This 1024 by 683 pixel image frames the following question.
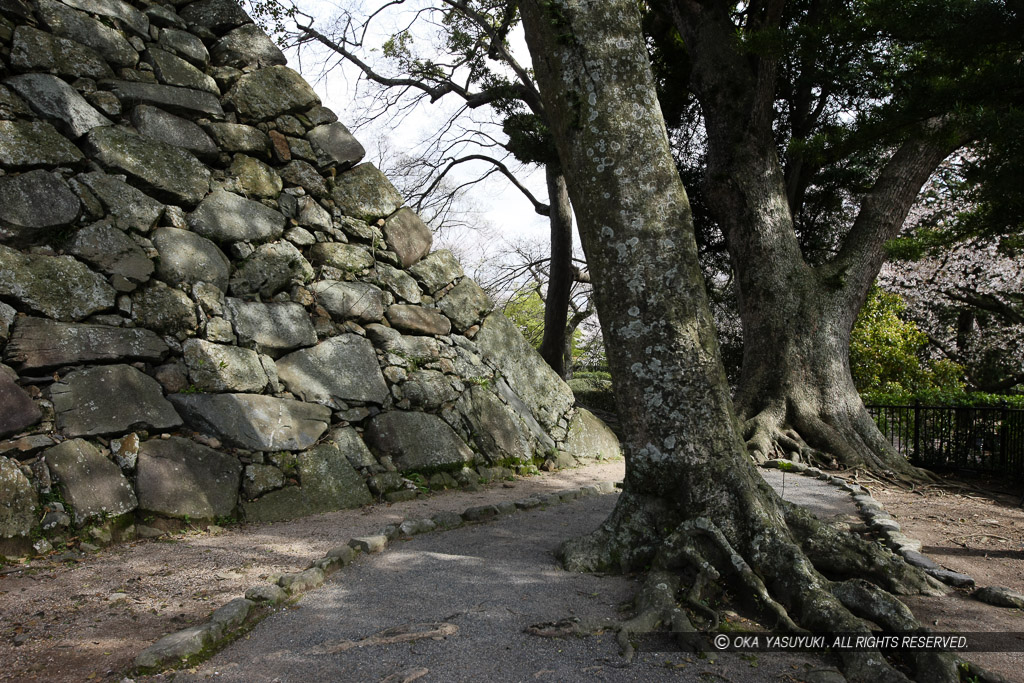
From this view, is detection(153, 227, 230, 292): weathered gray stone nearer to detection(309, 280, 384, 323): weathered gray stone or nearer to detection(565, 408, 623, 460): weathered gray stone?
detection(309, 280, 384, 323): weathered gray stone

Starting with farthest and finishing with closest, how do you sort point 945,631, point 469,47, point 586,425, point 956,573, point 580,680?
1. point 469,47
2. point 586,425
3. point 956,573
4. point 945,631
5. point 580,680

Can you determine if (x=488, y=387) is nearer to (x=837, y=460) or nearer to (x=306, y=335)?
(x=306, y=335)

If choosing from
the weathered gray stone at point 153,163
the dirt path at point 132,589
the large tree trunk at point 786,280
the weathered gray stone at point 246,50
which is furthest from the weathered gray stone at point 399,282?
the large tree trunk at point 786,280

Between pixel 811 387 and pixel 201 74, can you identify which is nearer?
pixel 201 74

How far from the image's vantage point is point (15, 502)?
3.73 meters

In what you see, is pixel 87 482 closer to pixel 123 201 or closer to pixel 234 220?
pixel 123 201

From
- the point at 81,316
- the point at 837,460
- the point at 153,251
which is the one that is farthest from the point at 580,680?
the point at 837,460

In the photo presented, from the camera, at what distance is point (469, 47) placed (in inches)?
457

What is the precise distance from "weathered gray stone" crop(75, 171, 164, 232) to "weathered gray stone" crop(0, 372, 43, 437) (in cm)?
158

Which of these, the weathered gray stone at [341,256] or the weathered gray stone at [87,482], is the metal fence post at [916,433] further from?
the weathered gray stone at [87,482]

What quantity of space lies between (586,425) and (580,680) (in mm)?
6164

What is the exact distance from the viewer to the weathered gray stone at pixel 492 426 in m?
6.69

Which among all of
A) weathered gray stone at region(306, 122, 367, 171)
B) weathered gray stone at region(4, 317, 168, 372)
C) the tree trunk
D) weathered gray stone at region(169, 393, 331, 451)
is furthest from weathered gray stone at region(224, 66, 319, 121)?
the tree trunk

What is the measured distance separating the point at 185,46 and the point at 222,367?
334cm
